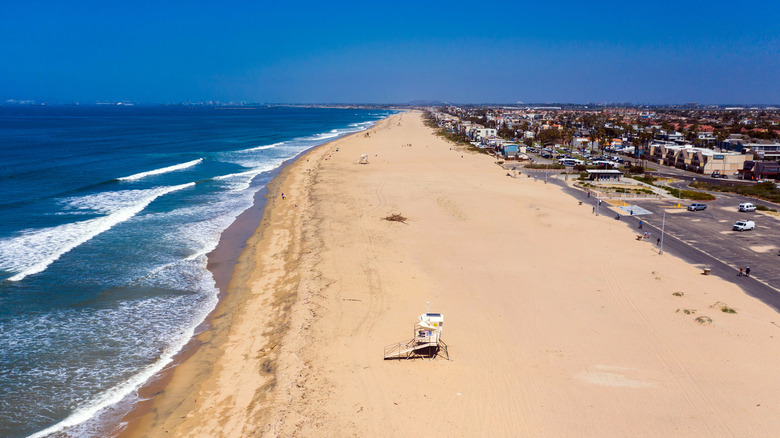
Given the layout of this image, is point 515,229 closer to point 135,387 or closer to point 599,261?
point 599,261

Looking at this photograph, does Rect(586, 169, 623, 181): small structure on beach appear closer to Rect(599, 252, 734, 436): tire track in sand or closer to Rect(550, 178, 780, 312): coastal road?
Rect(550, 178, 780, 312): coastal road

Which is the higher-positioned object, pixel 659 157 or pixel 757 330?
pixel 659 157

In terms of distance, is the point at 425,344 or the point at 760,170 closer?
the point at 425,344

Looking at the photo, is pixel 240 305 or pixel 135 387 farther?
pixel 240 305

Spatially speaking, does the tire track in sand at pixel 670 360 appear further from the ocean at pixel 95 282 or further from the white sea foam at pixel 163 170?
the white sea foam at pixel 163 170

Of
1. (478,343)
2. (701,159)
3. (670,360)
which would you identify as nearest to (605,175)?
(701,159)

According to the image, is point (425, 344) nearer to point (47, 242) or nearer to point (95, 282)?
point (95, 282)

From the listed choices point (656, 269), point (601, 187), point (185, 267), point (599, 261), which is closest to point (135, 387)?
point (185, 267)
